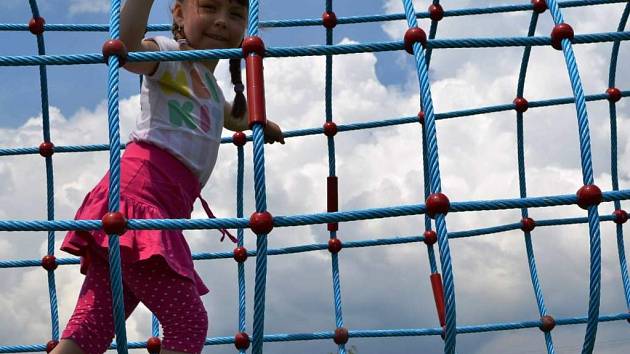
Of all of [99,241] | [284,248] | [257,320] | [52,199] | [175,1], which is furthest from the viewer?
[284,248]

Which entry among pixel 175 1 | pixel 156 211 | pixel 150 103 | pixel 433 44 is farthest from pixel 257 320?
pixel 175 1

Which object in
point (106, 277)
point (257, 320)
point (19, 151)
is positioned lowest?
point (257, 320)

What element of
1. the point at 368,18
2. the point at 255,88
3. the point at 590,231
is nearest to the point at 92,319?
the point at 255,88

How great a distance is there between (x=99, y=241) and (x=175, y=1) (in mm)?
610

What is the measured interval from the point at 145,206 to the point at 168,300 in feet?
0.66

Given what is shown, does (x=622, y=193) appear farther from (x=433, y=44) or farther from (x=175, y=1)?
(x=175, y=1)

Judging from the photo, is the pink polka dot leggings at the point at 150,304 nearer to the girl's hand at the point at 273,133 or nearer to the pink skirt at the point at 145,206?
the pink skirt at the point at 145,206

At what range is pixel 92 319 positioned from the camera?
1.49 metres

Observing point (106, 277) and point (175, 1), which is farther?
point (175, 1)

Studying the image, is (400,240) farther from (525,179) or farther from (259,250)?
(259,250)

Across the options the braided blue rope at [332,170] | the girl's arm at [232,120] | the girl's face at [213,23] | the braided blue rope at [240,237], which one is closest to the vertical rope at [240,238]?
the braided blue rope at [240,237]

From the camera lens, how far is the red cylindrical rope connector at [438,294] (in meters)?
2.89

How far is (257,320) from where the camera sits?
53.2 inches

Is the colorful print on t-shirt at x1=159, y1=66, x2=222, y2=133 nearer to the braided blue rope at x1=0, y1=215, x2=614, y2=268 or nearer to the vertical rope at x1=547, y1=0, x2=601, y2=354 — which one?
the vertical rope at x1=547, y1=0, x2=601, y2=354
